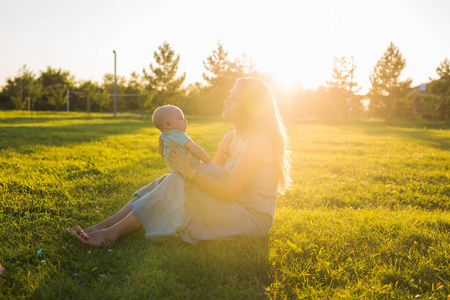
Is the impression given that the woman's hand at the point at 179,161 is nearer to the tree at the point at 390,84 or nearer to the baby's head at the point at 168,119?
the baby's head at the point at 168,119

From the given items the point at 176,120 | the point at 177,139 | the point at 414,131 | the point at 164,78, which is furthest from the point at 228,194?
the point at 164,78

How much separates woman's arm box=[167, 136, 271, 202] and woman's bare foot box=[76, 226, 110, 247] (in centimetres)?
94

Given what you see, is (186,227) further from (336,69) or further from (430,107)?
(336,69)

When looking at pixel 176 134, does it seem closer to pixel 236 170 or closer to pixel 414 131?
pixel 236 170

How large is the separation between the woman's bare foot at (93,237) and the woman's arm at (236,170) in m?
0.94

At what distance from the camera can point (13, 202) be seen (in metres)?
4.04

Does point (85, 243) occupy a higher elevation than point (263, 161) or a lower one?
lower

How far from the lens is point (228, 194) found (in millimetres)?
2807

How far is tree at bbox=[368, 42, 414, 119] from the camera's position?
45.2 meters

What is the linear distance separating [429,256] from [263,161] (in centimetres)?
180

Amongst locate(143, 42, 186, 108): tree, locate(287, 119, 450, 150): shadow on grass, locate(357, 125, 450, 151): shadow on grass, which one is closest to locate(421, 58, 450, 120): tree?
locate(287, 119, 450, 150): shadow on grass

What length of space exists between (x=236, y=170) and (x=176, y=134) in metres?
0.71

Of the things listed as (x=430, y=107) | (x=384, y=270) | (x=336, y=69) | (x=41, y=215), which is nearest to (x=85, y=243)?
(x=41, y=215)

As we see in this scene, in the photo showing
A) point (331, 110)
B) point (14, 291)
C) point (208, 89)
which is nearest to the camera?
point (14, 291)
